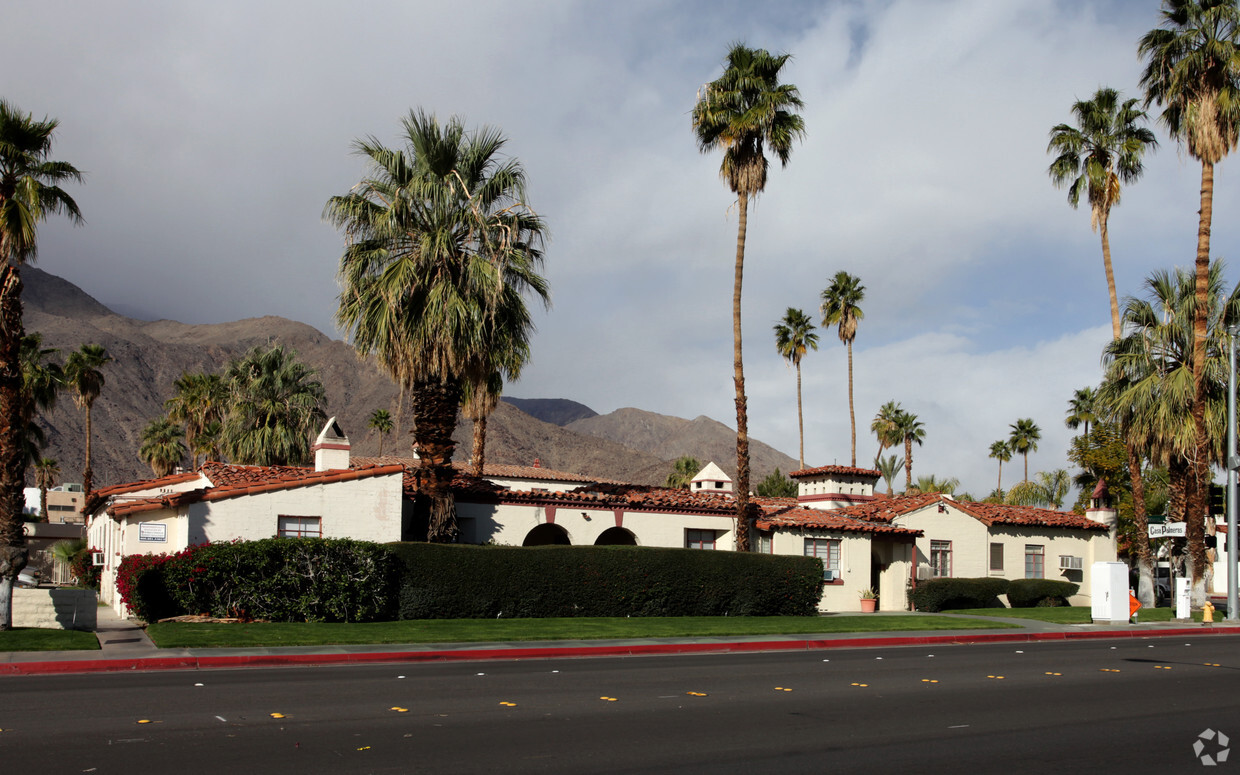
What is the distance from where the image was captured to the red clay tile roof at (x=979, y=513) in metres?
37.0

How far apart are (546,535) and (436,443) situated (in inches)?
295

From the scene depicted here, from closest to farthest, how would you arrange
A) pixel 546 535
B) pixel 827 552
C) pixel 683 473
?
pixel 546 535 → pixel 827 552 → pixel 683 473

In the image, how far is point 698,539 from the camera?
31.9 meters

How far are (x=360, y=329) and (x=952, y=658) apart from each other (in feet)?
50.0

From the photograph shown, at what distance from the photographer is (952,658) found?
1861 cm

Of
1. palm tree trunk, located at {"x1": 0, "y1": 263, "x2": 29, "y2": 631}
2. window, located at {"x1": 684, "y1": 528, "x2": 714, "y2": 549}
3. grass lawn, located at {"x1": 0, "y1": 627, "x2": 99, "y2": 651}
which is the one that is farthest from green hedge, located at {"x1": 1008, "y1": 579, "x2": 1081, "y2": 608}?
palm tree trunk, located at {"x1": 0, "y1": 263, "x2": 29, "y2": 631}

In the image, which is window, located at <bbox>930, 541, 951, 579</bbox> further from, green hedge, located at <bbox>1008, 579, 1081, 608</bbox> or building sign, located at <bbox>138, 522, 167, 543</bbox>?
building sign, located at <bbox>138, 522, 167, 543</bbox>

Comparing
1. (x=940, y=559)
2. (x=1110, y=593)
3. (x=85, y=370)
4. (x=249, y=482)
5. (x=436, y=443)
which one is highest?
(x=85, y=370)

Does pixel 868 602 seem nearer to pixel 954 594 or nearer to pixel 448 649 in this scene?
pixel 954 594

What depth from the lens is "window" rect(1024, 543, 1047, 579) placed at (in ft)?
129

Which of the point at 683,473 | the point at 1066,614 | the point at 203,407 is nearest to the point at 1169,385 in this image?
the point at 1066,614

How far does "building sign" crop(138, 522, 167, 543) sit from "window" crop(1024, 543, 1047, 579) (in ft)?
100

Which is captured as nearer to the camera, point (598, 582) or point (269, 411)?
point (598, 582)

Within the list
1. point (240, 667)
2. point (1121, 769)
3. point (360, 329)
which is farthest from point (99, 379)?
point (1121, 769)
